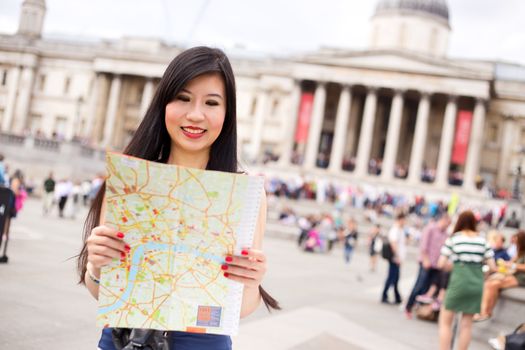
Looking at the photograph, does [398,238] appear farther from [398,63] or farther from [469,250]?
[398,63]

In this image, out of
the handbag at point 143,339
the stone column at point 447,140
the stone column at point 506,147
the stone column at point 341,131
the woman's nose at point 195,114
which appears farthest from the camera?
the stone column at point 506,147

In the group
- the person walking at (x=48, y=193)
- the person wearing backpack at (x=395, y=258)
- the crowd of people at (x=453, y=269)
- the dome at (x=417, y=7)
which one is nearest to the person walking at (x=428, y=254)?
the crowd of people at (x=453, y=269)

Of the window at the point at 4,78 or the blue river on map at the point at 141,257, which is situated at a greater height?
the window at the point at 4,78

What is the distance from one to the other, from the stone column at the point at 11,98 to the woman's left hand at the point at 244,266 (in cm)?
7251

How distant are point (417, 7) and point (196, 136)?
62.7 meters

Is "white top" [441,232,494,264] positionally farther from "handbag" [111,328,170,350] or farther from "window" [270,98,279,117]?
"window" [270,98,279,117]

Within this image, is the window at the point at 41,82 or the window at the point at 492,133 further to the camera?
the window at the point at 41,82

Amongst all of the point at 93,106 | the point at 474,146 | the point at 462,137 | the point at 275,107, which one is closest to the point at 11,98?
the point at 93,106

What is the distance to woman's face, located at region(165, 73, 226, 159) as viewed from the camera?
9.37ft

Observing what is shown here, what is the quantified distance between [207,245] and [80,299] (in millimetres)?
7006

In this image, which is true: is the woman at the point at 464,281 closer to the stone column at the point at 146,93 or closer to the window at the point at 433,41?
the window at the point at 433,41

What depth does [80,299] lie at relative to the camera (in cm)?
905

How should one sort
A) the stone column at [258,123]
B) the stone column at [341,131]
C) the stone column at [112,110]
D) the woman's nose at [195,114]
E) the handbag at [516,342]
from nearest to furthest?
1. the woman's nose at [195,114]
2. the handbag at [516,342]
3. the stone column at [341,131]
4. the stone column at [258,123]
5. the stone column at [112,110]

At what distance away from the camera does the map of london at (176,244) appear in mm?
2562
